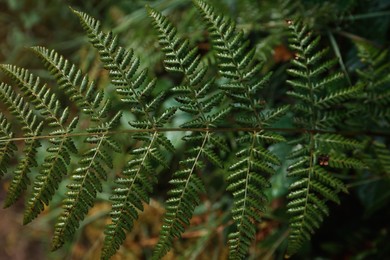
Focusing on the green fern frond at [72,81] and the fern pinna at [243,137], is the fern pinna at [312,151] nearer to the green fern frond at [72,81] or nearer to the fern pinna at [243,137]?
the fern pinna at [243,137]

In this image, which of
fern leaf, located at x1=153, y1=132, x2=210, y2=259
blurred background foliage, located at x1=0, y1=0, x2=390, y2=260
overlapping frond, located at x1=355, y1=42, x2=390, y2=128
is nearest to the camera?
fern leaf, located at x1=153, y1=132, x2=210, y2=259

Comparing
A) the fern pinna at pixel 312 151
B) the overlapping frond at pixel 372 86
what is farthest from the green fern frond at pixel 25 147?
the overlapping frond at pixel 372 86

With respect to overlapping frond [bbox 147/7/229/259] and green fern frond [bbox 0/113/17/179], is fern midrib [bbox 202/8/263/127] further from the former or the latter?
green fern frond [bbox 0/113/17/179]

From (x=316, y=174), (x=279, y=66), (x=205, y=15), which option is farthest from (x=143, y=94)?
(x=279, y=66)

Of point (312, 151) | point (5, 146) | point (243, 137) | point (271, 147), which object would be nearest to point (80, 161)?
point (5, 146)

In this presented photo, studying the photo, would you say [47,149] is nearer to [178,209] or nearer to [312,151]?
[178,209]

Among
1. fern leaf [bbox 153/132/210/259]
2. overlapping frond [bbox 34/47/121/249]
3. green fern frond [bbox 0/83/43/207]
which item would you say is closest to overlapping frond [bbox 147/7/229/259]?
fern leaf [bbox 153/132/210/259]

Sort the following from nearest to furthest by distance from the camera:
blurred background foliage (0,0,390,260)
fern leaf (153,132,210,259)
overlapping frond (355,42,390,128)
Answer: fern leaf (153,132,210,259) → overlapping frond (355,42,390,128) → blurred background foliage (0,0,390,260)
